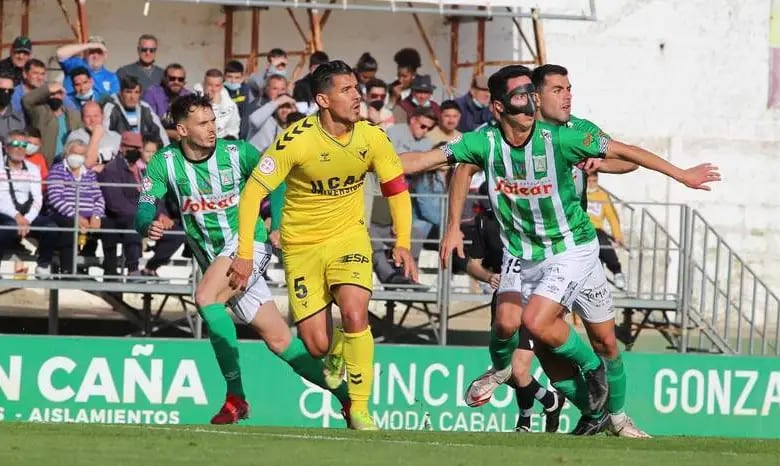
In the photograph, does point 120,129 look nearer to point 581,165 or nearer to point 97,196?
point 97,196

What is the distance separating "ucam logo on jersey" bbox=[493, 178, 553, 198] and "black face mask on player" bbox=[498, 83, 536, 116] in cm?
44

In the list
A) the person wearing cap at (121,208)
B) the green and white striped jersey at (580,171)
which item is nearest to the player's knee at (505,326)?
the green and white striped jersey at (580,171)

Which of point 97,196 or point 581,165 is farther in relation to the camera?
point 97,196

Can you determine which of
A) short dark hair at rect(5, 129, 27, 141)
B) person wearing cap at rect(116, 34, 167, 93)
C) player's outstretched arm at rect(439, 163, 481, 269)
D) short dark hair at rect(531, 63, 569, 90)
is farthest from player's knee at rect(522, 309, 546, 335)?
person wearing cap at rect(116, 34, 167, 93)

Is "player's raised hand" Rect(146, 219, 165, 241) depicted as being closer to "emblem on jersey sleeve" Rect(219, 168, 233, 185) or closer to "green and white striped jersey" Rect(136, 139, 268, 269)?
"green and white striped jersey" Rect(136, 139, 268, 269)

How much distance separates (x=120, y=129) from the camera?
663 inches

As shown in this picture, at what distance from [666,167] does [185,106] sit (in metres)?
3.48

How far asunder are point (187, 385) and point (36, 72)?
12.8 feet

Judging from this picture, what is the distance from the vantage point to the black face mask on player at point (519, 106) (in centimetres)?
1050

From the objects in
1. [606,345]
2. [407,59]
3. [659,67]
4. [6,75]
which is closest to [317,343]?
[606,345]

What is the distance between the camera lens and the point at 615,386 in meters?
11.1

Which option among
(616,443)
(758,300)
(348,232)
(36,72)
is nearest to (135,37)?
(36,72)

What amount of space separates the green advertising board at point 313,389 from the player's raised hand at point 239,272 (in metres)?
4.68

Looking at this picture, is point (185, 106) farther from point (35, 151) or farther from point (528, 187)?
point (35, 151)
